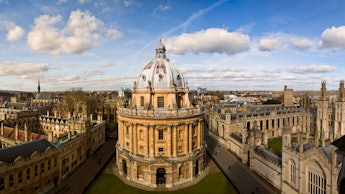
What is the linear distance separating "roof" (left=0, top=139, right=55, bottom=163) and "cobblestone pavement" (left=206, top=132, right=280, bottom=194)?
94.6 ft

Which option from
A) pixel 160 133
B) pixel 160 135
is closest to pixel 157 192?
pixel 160 135

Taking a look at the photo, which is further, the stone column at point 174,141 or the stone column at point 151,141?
the stone column at point 174,141

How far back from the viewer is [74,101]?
7394 cm

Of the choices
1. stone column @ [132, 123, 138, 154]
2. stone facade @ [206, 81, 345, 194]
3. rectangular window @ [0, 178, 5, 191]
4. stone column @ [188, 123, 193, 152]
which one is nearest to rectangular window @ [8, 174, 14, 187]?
rectangular window @ [0, 178, 5, 191]

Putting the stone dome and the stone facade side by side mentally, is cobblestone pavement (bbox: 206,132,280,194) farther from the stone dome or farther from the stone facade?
the stone dome

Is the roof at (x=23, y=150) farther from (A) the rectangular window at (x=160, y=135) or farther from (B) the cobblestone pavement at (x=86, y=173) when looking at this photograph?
(A) the rectangular window at (x=160, y=135)

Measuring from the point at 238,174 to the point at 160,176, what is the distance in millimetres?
13330

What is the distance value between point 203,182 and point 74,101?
5427 centimetres

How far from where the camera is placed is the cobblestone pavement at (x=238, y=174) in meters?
33.2

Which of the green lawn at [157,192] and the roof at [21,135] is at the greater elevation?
the roof at [21,135]

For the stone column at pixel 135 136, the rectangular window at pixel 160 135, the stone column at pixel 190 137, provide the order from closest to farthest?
the rectangular window at pixel 160 135, the stone column at pixel 135 136, the stone column at pixel 190 137

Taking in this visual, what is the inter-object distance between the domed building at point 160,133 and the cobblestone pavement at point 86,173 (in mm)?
5237

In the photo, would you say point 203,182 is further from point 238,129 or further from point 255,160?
point 238,129

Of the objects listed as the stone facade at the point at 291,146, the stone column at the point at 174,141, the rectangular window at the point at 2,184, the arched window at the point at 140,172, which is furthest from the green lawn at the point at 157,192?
the rectangular window at the point at 2,184
